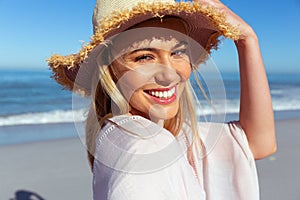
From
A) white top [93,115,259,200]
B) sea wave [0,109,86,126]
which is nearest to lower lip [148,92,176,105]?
white top [93,115,259,200]

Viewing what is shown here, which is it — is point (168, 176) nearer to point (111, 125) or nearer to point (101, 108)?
point (111, 125)

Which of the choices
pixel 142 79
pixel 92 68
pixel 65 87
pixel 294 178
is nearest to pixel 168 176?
pixel 142 79

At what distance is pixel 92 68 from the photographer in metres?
1.46

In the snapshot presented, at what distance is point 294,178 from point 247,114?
331 centimetres

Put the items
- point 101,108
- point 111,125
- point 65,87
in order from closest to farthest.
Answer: point 111,125 → point 101,108 → point 65,87

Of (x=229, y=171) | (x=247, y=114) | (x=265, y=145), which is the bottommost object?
(x=229, y=171)

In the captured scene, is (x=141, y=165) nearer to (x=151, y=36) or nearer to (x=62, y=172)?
(x=151, y=36)

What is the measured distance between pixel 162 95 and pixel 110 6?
1.26 ft

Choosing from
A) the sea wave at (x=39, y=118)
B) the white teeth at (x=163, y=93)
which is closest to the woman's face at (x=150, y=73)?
the white teeth at (x=163, y=93)

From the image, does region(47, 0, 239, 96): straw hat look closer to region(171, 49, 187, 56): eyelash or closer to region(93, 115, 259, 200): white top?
Answer: region(171, 49, 187, 56): eyelash

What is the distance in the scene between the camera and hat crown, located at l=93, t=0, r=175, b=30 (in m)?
1.34

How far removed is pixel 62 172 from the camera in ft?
15.4

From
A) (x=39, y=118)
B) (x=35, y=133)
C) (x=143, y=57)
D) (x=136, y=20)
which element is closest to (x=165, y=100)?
(x=143, y=57)

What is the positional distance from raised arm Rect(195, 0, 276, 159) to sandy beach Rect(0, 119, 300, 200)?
2659 mm
